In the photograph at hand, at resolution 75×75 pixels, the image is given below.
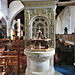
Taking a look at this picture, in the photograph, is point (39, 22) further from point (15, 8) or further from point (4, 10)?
point (15, 8)

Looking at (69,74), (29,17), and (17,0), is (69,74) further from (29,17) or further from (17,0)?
(17,0)

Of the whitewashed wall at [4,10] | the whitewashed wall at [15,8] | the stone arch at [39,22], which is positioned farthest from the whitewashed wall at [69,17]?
the whitewashed wall at [4,10]

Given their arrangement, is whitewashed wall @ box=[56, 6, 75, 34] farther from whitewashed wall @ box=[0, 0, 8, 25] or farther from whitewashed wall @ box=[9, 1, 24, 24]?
whitewashed wall @ box=[0, 0, 8, 25]

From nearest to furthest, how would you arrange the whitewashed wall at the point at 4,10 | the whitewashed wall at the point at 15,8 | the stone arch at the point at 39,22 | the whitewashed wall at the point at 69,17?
the stone arch at the point at 39,22
the whitewashed wall at the point at 69,17
the whitewashed wall at the point at 4,10
the whitewashed wall at the point at 15,8

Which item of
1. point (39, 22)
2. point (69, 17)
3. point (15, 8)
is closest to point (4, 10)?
point (15, 8)

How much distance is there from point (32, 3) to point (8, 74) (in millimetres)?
2959

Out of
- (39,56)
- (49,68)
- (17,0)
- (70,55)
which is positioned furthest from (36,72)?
(17,0)

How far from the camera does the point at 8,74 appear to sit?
12.6ft

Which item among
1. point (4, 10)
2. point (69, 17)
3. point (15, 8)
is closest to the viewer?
point (69, 17)

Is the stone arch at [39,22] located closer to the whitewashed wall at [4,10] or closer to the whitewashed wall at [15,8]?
the whitewashed wall at [4,10]

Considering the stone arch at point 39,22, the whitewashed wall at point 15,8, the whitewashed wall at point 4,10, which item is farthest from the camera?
the whitewashed wall at point 15,8

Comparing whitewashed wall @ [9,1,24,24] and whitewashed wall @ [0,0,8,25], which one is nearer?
whitewashed wall @ [0,0,8,25]

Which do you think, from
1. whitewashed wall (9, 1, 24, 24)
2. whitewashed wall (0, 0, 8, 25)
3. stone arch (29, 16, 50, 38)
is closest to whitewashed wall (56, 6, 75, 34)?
stone arch (29, 16, 50, 38)

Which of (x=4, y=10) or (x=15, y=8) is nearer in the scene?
(x=4, y=10)
